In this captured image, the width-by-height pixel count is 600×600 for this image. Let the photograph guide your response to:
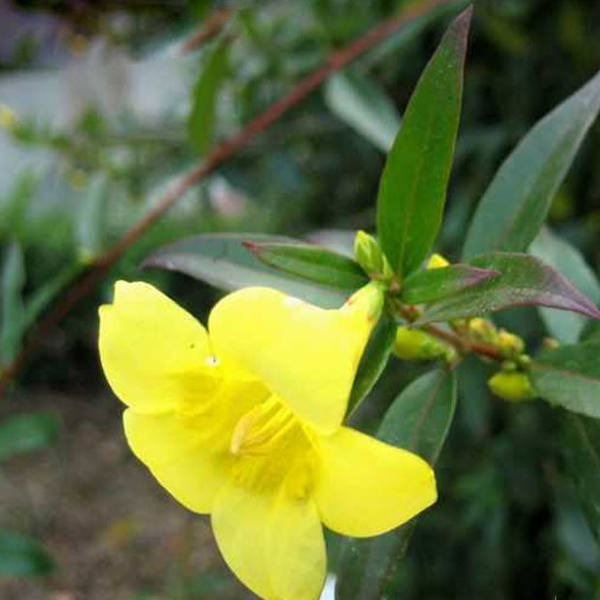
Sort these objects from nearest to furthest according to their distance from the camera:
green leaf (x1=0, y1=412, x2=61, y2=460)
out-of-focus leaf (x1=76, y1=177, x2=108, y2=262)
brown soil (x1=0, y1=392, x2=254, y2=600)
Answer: out-of-focus leaf (x1=76, y1=177, x2=108, y2=262) → green leaf (x1=0, y1=412, x2=61, y2=460) → brown soil (x1=0, y1=392, x2=254, y2=600)

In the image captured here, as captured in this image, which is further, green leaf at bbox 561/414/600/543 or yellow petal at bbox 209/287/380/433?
green leaf at bbox 561/414/600/543

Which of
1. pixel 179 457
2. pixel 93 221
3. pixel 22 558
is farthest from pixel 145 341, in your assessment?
pixel 22 558

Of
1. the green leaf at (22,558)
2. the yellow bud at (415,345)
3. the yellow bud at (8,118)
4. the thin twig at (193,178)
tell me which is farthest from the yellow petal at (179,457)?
the yellow bud at (8,118)

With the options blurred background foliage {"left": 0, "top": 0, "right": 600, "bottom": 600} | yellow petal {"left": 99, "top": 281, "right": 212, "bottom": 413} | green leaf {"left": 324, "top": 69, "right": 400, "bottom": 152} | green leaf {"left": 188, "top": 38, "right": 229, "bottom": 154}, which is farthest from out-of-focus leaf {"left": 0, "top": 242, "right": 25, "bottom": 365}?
yellow petal {"left": 99, "top": 281, "right": 212, "bottom": 413}

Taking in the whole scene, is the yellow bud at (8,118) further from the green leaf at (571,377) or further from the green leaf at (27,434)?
the green leaf at (571,377)

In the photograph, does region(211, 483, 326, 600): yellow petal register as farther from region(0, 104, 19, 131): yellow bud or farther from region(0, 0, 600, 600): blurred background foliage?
region(0, 104, 19, 131): yellow bud
